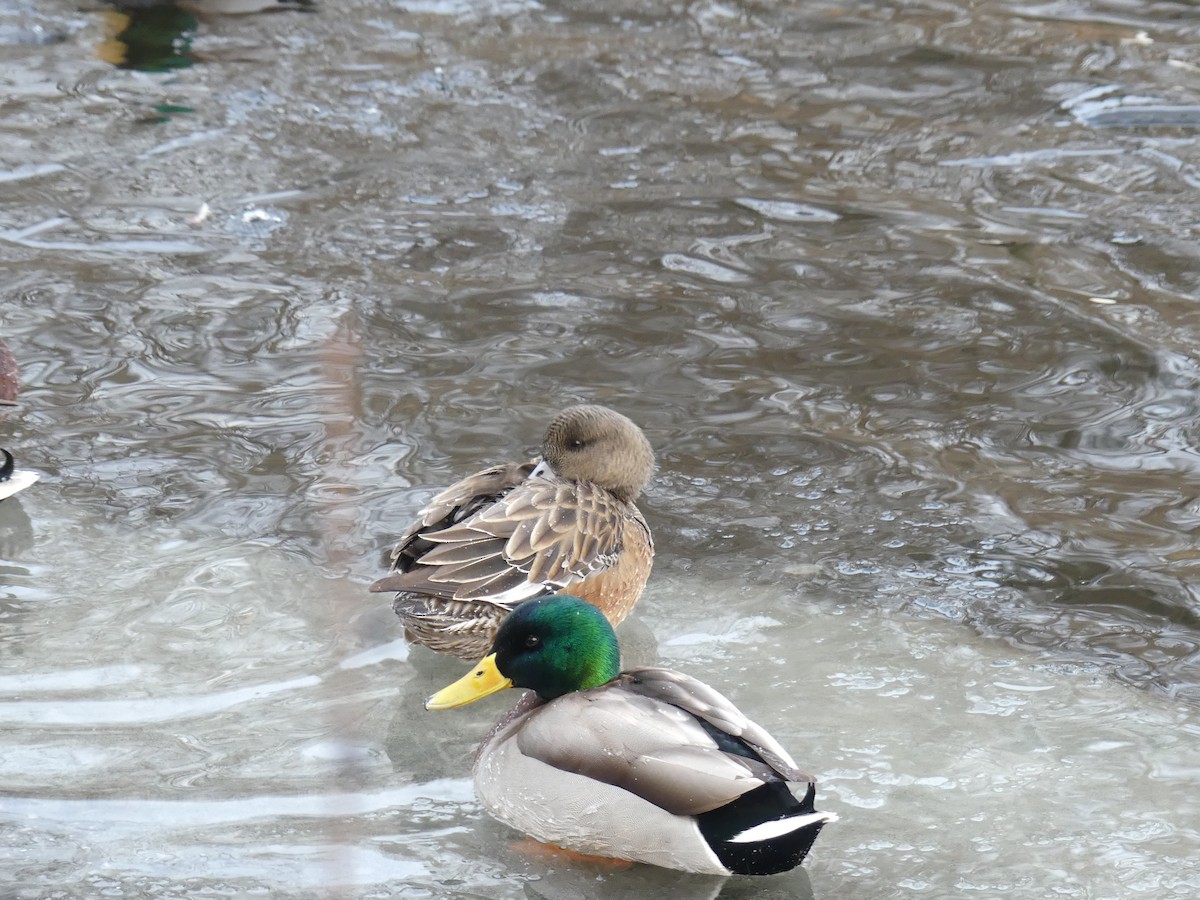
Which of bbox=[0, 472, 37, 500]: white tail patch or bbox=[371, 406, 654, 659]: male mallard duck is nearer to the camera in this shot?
bbox=[371, 406, 654, 659]: male mallard duck

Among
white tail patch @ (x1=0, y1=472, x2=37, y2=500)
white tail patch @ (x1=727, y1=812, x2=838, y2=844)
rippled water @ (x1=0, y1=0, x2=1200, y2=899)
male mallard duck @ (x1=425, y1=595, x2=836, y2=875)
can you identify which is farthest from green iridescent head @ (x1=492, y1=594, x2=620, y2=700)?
white tail patch @ (x1=0, y1=472, x2=37, y2=500)

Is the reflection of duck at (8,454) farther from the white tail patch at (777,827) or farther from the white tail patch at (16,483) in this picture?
the white tail patch at (777,827)

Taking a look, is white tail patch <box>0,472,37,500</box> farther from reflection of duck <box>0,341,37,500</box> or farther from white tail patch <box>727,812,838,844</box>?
white tail patch <box>727,812,838,844</box>

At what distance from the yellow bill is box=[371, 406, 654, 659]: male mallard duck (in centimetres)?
36

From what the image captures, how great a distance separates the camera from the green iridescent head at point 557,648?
4.10 metres

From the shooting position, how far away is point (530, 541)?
4738 mm

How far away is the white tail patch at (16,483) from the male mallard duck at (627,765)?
2.01m

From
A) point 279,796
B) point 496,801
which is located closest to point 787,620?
point 496,801

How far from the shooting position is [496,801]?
3.90m

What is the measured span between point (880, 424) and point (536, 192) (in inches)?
118

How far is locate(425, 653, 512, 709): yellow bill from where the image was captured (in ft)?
13.7

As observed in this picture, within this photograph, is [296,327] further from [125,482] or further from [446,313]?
[125,482]

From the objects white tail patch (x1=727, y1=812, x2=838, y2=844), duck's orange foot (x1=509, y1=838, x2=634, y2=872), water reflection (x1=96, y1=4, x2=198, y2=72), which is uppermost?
water reflection (x1=96, y1=4, x2=198, y2=72)

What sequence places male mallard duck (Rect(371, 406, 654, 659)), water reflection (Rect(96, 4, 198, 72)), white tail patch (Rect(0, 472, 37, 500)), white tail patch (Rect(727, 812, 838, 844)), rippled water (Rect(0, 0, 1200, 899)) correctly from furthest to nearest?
1. water reflection (Rect(96, 4, 198, 72))
2. white tail patch (Rect(0, 472, 37, 500))
3. male mallard duck (Rect(371, 406, 654, 659))
4. rippled water (Rect(0, 0, 1200, 899))
5. white tail patch (Rect(727, 812, 838, 844))
